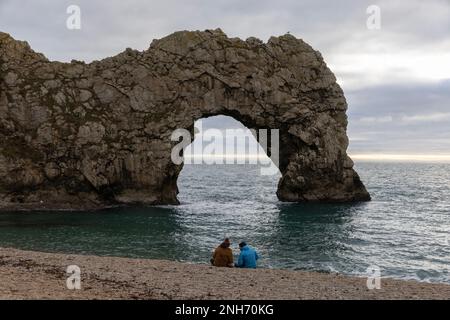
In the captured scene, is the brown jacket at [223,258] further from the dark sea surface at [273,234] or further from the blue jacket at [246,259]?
the dark sea surface at [273,234]

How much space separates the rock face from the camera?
64.9m

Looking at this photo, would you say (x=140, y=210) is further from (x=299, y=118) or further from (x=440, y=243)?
(x=440, y=243)

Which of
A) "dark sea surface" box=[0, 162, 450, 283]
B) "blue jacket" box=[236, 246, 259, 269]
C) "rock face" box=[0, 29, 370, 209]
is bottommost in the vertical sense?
"dark sea surface" box=[0, 162, 450, 283]

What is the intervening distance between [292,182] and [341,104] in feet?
53.9

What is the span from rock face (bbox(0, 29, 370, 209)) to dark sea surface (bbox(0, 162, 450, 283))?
241 inches

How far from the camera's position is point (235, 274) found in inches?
893

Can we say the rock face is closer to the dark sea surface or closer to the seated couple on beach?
the dark sea surface

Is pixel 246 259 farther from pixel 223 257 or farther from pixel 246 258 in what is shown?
pixel 223 257

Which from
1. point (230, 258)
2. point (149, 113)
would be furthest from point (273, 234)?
point (149, 113)

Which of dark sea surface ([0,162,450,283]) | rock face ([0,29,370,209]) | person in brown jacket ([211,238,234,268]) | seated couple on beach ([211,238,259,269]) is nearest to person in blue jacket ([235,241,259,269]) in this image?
seated couple on beach ([211,238,259,269])

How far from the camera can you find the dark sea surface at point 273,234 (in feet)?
112

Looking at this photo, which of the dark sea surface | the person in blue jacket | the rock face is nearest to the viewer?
the person in blue jacket

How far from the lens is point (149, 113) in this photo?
2749 inches
